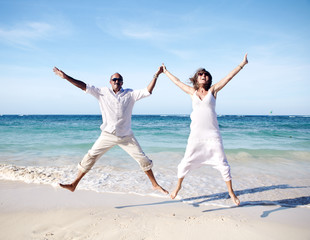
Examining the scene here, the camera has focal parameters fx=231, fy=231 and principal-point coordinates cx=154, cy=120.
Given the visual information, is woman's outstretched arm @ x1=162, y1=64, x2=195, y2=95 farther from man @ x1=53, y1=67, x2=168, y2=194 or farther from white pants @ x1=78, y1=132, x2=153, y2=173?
white pants @ x1=78, y1=132, x2=153, y2=173

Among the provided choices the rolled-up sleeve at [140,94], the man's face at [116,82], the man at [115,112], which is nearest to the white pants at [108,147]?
the man at [115,112]

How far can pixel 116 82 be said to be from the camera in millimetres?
3957

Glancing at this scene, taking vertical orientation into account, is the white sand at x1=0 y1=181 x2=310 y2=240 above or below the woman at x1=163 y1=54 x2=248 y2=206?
below

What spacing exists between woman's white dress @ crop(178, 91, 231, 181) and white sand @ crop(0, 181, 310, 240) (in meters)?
0.78

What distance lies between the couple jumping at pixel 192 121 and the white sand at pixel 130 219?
37cm

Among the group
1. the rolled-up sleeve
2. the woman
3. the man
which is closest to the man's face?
the man

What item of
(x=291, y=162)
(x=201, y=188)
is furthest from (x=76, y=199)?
(x=291, y=162)

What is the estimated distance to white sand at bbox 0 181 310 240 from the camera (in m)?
3.05

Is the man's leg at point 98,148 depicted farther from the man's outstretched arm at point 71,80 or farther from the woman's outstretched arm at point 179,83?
the woman's outstretched arm at point 179,83

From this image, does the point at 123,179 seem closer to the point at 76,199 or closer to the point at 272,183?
the point at 76,199

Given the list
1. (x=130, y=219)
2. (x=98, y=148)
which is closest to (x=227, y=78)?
(x=98, y=148)

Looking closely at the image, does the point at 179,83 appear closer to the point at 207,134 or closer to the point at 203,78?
the point at 203,78

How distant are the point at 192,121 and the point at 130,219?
178cm

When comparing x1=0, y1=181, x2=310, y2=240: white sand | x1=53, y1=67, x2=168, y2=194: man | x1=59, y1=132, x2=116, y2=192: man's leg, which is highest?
x1=53, y1=67, x2=168, y2=194: man
